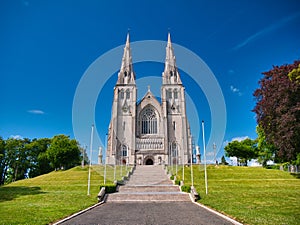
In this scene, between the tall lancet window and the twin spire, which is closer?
the tall lancet window

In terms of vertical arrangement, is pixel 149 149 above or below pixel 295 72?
below

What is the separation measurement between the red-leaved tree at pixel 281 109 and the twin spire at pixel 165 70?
1463 inches

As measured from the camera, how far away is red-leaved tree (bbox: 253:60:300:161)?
17500 millimetres

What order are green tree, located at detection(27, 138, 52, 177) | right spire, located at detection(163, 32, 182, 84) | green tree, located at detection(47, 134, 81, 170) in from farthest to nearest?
right spire, located at detection(163, 32, 182, 84) < green tree, located at detection(27, 138, 52, 177) < green tree, located at detection(47, 134, 81, 170)

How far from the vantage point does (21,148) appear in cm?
4984

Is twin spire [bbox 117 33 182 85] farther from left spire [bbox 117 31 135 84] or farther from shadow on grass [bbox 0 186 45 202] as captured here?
shadow on grass [bbox 0 186 45 202]

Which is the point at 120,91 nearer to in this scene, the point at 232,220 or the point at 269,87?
the point at 269,87

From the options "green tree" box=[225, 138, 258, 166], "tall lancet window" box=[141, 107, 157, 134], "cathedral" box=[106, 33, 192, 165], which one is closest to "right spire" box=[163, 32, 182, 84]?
"cathedral" box=[106, 33, 192, 165]

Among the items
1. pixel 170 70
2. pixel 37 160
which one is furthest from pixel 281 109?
pixel 37 160

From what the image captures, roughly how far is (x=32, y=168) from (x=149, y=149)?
28.1 meters

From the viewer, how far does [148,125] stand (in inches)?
2106

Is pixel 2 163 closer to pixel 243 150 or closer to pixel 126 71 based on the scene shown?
pixel 126 71

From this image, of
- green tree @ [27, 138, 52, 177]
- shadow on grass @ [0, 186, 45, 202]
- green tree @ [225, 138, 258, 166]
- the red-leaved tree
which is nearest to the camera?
shadow on grass @ [0, 186, 45, 202]

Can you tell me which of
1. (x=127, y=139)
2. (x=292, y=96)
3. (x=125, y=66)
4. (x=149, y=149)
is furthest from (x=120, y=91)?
(x=292, y=96)
